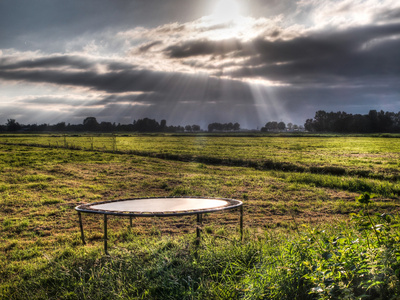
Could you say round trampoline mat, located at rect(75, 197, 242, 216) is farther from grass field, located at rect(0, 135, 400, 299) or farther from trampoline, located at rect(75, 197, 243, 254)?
grass field, located at rect(0, 135, 400, 299)

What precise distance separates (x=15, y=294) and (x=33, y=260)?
1.51 metres

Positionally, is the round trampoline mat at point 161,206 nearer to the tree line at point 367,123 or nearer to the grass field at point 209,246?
the grass field at point 209,246

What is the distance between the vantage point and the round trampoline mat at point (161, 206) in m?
5.51

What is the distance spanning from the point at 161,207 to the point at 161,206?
0.36ft

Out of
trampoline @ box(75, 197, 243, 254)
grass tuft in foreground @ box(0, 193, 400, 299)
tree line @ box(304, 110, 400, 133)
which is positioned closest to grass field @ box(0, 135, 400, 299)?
grass tuft in foreground @ box(0, 193, 400, 299)

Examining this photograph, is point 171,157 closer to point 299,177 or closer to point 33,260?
point 299,177

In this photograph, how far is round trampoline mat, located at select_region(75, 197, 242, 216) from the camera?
18.1 ft

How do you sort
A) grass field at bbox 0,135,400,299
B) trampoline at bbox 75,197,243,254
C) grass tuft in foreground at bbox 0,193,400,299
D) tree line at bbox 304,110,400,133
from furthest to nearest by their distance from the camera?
tree line at bbox 304,110,400,133 → trampoline at bbox 75,197,243,254 → grass field at bbox 0,135,400,299 → grass tuft in foreground at bbox 0,193,400,299

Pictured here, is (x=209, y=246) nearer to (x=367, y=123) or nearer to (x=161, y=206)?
(x=161, y=206)

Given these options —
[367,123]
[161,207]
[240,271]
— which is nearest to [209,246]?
[240,271]

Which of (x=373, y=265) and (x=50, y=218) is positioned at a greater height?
(x=373, y=265)

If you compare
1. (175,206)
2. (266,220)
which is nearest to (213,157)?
(266,220)

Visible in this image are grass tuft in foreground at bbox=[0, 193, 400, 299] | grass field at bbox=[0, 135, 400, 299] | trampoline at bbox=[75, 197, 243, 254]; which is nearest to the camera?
grass tuft in foreground at bbox=[0, 193, 400, 299]

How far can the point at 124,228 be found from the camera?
8.18m
